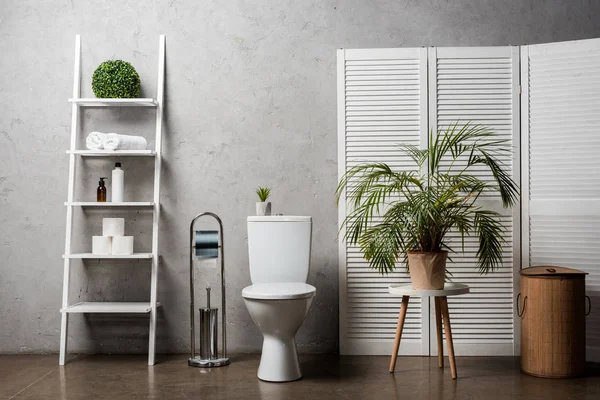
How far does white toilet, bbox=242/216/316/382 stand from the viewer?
9.38 feet

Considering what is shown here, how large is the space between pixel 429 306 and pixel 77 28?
276 centimetres

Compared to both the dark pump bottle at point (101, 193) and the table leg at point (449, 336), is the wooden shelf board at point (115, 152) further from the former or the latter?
the table leg at point (449, 336)

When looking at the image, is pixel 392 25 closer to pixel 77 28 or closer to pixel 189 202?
pixel 189 202

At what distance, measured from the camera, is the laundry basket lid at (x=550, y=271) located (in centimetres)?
301

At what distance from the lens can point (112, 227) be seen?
134 inches

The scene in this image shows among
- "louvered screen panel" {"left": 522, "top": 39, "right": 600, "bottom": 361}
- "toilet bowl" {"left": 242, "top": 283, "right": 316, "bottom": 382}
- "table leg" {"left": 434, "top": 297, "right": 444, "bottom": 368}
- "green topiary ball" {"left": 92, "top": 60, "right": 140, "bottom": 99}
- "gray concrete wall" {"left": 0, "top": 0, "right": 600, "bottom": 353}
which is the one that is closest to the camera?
"toilet bowl" {"left": 242, "top": 283, "right": 316, "bottom": 382}

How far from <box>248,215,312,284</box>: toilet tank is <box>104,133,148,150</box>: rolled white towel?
2.78 feet

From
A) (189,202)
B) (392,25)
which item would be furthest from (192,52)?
(392,25)

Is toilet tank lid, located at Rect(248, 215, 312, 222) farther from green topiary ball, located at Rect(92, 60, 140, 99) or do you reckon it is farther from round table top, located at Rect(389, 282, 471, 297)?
green topiary ball, located at Rect(92, 60, 140, 99)

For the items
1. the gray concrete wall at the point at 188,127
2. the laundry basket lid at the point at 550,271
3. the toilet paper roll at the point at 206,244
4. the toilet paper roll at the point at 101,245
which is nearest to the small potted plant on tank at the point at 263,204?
the gray concrete wall at the point at 188,127

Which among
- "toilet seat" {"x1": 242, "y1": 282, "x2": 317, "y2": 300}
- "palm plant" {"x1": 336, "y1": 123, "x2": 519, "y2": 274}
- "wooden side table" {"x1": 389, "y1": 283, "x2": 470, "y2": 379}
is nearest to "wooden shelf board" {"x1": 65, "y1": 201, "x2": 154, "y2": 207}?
"toilet seat" {"x1": 242, "y1": 282, "x2": 317, "y2": 300}

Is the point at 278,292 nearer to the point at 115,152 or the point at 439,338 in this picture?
the point at 439,338

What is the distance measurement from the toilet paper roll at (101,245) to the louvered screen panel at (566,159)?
8.03 ft

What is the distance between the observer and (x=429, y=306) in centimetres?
346
